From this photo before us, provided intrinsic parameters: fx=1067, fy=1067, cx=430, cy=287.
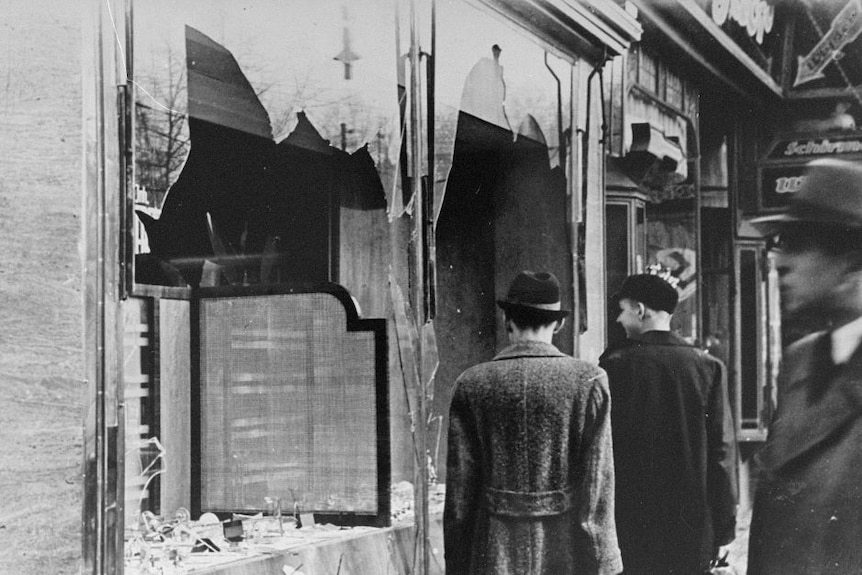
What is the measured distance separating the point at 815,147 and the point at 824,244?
0.41 metres

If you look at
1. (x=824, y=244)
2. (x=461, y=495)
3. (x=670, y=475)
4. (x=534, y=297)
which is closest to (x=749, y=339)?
(x=824, y=244)

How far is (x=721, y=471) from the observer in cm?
418

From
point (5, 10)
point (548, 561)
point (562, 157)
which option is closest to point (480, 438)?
point (548, 561)

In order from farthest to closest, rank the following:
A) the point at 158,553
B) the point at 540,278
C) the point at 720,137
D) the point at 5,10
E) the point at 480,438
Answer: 1. the point at 720,137
2. the point at 540,278
3. the point at 480,438
4. the point at 158,553
5. the point at 5,10

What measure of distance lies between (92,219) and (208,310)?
743 mm

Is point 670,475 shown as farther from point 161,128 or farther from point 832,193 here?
point 161,128

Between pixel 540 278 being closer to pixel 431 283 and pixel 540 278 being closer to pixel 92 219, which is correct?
pixel 431 283

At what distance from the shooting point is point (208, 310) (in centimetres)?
390

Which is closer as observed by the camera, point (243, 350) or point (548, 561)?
point (548, 561)

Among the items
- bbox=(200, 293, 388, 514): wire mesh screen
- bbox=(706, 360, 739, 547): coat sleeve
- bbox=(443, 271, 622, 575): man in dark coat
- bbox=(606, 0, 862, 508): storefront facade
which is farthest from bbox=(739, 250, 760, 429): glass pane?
bbox=(200, 293, 388, 514): wire mesh screen

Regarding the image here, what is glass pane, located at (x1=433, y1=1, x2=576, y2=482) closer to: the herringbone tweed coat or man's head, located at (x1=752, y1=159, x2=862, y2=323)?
the herringbone tweed coat

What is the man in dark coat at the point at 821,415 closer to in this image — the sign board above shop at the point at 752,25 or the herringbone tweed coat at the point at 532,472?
the sign board above shop at the point at 752,25

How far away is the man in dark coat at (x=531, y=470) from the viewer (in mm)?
3615

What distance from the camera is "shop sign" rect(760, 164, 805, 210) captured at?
4.37 m
